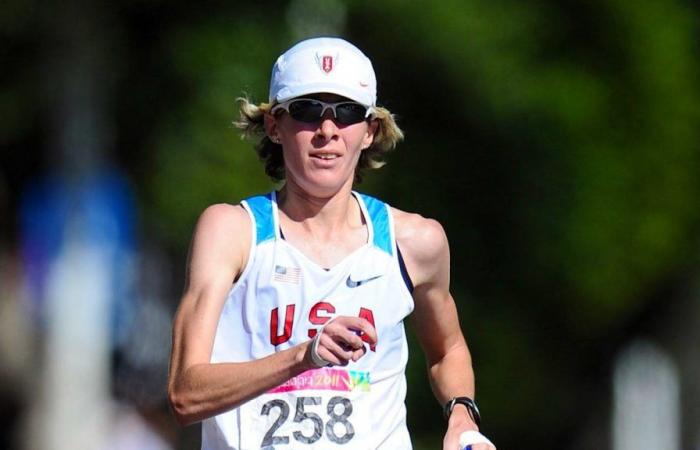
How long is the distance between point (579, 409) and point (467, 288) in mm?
1796

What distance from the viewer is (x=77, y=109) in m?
14.7

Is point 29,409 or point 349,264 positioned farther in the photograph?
point 29,409

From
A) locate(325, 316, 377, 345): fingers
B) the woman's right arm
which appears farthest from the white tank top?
locate(325, 316, 377, 345): fingers

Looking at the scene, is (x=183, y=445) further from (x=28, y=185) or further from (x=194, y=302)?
(x=194, y=302)

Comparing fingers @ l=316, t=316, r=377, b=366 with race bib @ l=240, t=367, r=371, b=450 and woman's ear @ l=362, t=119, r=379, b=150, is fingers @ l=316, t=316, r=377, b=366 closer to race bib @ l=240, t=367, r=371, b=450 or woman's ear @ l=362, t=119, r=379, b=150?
race bib @ l=240, t=367, r=371, b=450

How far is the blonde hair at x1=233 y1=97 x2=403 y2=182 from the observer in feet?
Result: 19.9

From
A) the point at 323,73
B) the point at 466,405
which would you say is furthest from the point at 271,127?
the point at 466,405

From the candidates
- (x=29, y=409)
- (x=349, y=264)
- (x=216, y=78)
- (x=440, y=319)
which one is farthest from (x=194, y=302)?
(x=29, y=409)

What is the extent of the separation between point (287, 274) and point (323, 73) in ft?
2.19

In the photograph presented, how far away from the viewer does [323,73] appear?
5.73 m

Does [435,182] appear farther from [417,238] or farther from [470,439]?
[470,439]

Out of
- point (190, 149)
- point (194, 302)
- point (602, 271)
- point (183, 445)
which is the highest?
point (190, 149)

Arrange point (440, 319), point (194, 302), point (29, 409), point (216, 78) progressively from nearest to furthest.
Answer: point (194, 302), point (440, 319), point (216, 78), point (29, 409)

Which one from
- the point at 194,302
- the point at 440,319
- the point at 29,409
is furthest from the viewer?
the point at 29,409
